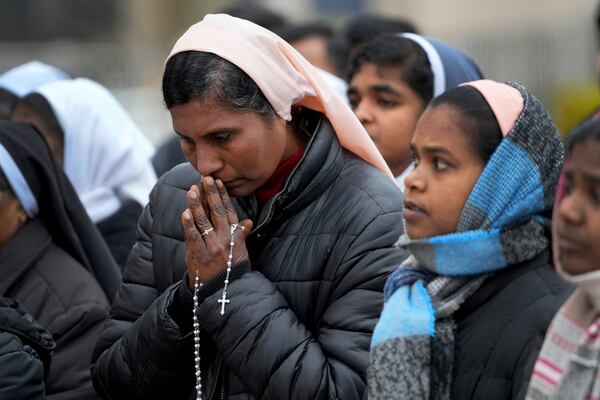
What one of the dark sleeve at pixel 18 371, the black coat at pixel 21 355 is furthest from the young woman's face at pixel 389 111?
the dark sleeve at pixel 18 371

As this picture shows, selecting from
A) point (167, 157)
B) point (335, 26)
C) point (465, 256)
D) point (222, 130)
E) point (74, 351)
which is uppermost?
point (222, 130)

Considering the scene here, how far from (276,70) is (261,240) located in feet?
1.55

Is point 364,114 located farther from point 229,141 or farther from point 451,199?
point 451,199

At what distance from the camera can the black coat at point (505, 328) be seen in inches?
120

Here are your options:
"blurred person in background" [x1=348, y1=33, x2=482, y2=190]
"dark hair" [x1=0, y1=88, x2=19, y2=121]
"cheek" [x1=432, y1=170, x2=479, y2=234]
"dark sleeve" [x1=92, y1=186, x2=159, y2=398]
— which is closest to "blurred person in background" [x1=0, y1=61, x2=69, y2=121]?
A: "dark hair" [x1=0, y1=88, x2=19, y2=121]

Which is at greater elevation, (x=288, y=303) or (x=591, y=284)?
(x=591, y=284)

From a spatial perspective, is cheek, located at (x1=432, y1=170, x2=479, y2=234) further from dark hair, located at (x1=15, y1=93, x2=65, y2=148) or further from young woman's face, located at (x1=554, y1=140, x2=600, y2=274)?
dark hair, located at (x1=15, y1=93, x2=65, y2=148)

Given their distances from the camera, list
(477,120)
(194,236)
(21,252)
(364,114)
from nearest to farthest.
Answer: (477,120) → (194,236) → (21,252) → (364,114)

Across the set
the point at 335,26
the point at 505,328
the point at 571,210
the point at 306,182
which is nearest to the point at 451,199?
the point at 505,328

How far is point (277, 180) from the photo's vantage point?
150 inches

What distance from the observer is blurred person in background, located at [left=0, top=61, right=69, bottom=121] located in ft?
21.7

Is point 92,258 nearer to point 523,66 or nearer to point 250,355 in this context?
point 250,355

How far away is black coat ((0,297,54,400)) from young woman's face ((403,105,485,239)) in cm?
120

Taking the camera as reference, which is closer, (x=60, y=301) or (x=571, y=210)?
(x=571, y=210)
